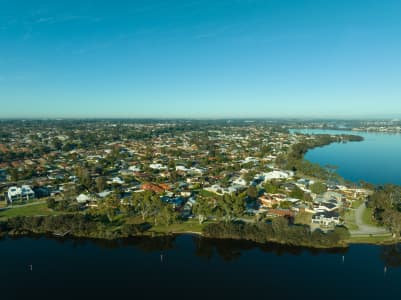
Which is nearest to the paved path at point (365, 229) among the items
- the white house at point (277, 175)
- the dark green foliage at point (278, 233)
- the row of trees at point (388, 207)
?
the row of trees at point (388, 207)

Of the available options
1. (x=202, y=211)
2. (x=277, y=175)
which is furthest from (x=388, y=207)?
(x=202, y=211)

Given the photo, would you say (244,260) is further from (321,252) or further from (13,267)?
(13,267)

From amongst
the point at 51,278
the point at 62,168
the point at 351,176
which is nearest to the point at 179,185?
the point at 51,278

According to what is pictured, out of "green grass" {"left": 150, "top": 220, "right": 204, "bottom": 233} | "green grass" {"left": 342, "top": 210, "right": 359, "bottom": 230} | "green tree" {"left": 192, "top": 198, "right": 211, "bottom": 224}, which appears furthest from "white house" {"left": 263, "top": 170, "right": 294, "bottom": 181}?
"green grass" {"left": 150, "top": 220, "right": 204, "bottom": 233}

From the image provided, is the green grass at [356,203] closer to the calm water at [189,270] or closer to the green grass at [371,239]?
the green grass at [371,239]

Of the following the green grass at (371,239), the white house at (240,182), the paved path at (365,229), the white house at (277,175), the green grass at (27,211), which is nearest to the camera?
the green grass at (371,239)
